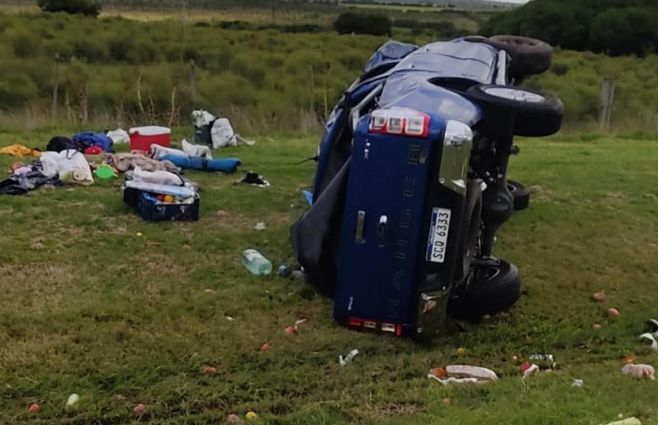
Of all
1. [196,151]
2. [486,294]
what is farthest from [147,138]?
[486,294]

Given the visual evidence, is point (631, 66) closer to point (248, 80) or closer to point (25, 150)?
point (248, 80)

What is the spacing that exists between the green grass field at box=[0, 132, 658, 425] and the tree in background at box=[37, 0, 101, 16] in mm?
27689

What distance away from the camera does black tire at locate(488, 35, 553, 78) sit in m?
7.44

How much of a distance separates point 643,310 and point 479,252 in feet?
3.66

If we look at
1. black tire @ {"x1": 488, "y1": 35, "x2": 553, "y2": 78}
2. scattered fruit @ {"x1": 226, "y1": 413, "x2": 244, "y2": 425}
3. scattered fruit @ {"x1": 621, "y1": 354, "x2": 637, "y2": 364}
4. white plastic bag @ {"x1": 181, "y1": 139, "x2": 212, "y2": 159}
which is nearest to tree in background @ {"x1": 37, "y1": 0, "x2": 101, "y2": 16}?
white plastic bag @ {"x1": 181, "y1": 139, "x2": 212, "y2": 159}

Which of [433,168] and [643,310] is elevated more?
[433,168]

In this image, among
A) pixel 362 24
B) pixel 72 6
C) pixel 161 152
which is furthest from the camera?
pixel 72 6

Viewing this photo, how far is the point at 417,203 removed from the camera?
4.38 m

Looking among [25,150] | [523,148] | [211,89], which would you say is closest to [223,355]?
[25,150]

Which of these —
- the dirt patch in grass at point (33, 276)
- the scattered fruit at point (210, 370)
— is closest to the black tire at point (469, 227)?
the scattered fruit at point (210, 370)

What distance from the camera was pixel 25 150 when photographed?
9.42 meters

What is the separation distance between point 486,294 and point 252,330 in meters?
1.35

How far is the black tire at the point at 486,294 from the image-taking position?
4895mm

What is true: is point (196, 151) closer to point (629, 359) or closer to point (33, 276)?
point (33, 276)
